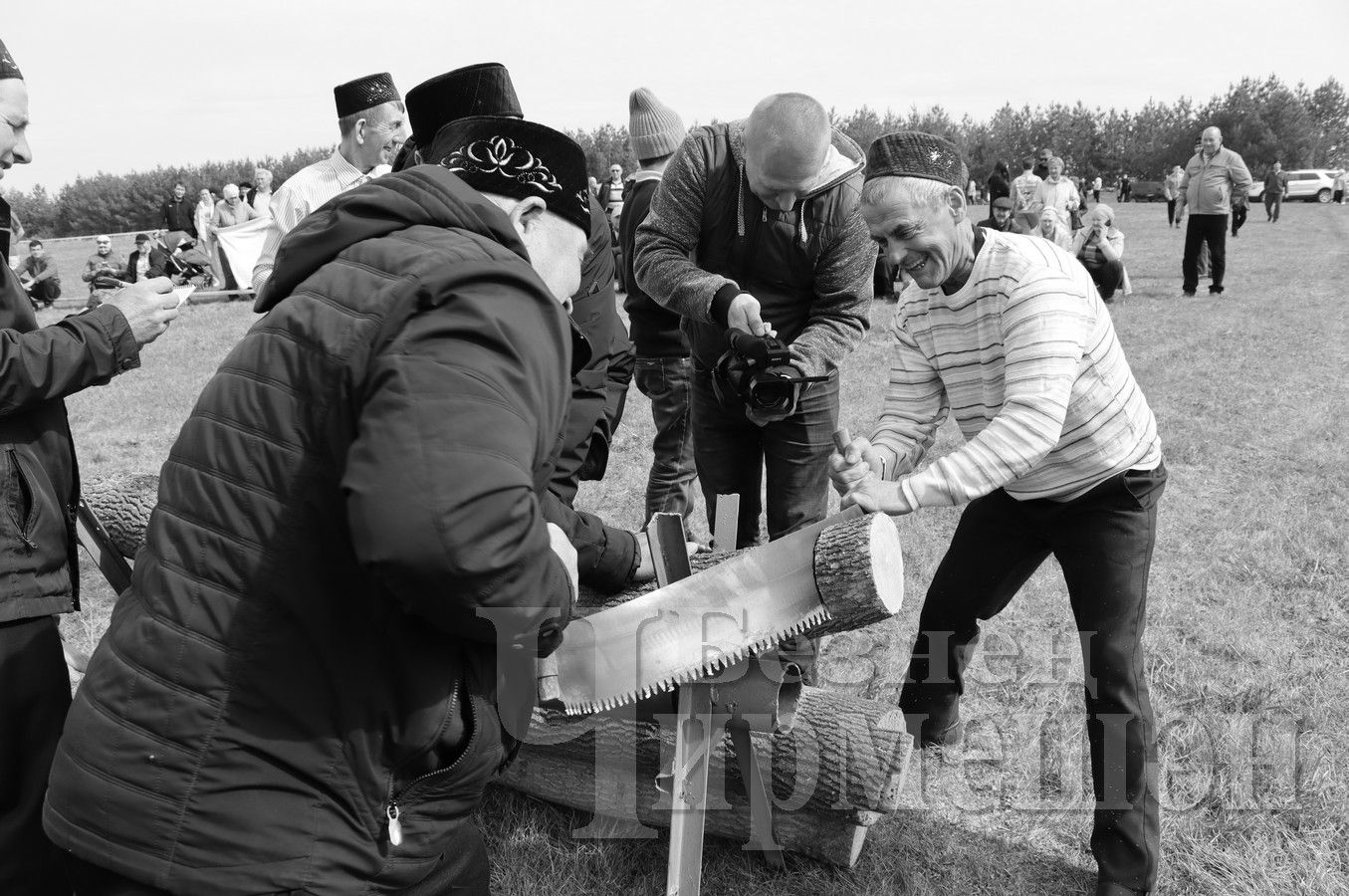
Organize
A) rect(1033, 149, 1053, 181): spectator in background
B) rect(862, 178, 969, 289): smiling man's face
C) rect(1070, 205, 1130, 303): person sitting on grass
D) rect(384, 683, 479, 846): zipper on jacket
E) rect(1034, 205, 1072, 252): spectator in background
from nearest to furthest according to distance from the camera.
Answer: rect(384, 683, 479, 846): zipper on jacket
rect(862, 178, 969, 289): smiling man's face
rect(1034, 205, 1072, 252): spectator in background
rect(1070, 205, 1130, 303): person sitting on grass
rect(1033, 149, 1053, 181): spectator in background

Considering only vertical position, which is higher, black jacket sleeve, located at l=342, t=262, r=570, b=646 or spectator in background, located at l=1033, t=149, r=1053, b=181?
black jacket sleeve, located at l=342, t=262, r=570, b=646

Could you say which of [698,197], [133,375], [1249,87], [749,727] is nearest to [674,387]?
[698,197]

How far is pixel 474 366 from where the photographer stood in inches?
48.7

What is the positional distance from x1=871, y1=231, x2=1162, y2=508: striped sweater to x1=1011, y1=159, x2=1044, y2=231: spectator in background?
1001 centimetres

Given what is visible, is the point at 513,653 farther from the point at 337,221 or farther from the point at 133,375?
the point at 133,375

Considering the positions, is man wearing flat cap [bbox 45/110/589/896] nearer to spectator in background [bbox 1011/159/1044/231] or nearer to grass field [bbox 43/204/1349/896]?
grass field [bbox 43/204/1349/896]

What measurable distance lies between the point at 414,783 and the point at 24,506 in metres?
1.28

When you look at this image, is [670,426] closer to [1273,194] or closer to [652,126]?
[652,126]

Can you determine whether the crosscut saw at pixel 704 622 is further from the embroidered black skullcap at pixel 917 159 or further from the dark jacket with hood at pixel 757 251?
the dark jacket with hood at pixel 757 251

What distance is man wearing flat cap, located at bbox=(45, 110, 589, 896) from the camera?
122 centimetres

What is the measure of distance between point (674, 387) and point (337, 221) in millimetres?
3259

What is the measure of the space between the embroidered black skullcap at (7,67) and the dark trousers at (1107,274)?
36.3 ft

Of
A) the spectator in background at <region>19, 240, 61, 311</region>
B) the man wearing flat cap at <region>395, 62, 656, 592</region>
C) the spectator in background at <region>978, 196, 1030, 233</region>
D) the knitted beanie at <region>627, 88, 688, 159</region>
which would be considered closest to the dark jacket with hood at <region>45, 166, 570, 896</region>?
the man wearing flat cap at <region>395, 62, 656, 592</region>

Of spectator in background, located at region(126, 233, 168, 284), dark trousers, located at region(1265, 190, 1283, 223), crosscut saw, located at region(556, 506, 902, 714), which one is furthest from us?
dark trousers, located at region(1265, 190, 1283, 223)
